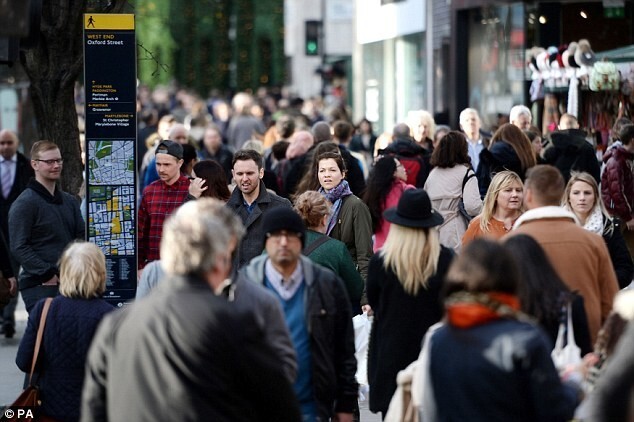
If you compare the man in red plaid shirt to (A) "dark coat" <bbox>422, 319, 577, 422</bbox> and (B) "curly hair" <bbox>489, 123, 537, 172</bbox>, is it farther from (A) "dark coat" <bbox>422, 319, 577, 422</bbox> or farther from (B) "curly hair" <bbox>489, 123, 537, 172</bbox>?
(A) "dark coat" <bbox>422, 319, 577, 422</bbox>

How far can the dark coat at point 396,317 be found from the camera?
777 cm

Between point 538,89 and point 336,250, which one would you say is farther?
point 538,89

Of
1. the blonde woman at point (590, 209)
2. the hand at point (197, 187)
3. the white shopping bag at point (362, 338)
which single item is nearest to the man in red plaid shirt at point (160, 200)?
the hand at point (197, 187)

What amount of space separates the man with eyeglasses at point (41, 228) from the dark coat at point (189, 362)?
583cm

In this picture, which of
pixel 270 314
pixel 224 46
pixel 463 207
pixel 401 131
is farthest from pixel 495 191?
pixel 224 46

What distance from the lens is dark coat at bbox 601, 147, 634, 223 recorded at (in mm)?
14617

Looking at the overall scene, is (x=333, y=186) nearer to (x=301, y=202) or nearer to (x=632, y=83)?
(x=301, y=202)

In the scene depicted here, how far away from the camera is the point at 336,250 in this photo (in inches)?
348

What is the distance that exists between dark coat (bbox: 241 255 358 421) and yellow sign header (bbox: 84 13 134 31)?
383cm

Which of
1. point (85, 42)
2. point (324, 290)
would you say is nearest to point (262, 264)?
point (324, 290)

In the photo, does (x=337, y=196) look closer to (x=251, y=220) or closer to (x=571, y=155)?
(x=251, y=220)

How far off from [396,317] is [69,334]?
1.69 metres

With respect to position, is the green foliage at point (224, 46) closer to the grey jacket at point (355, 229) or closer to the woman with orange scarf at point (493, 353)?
the grey jacket at point (355, 229)

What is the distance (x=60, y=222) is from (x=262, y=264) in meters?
4.17
